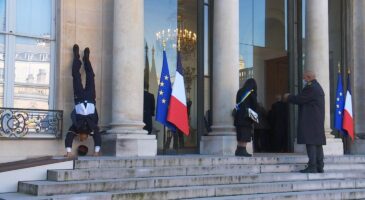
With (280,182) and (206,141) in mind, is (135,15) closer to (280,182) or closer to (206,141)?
(206,141)

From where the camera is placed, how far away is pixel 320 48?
12.8 meters

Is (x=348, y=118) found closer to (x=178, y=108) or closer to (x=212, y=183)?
(x=178, y=108)

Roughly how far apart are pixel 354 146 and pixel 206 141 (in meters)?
5.22

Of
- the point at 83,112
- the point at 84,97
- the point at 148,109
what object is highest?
the point at 84,97

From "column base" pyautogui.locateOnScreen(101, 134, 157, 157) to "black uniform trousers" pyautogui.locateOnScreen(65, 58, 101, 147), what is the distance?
0.45m

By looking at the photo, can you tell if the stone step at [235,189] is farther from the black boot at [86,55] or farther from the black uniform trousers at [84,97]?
the black boot at [86,55]

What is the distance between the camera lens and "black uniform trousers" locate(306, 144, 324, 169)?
916 centimetres

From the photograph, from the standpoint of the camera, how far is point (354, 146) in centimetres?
1438

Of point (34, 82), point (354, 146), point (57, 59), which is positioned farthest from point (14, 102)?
point (354, 146)

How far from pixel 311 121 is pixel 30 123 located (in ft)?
17.0

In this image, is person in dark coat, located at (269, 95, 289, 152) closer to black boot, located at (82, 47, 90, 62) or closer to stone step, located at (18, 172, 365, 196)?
stone step, located at (18, 172, 365, 196)

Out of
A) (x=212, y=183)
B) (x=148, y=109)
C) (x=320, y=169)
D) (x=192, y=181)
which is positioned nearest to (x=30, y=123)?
(x=148, y=109)

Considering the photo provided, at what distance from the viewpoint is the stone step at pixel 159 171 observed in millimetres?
7387

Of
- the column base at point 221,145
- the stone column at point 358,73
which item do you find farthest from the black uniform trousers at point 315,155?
the stone column at point 358,73
